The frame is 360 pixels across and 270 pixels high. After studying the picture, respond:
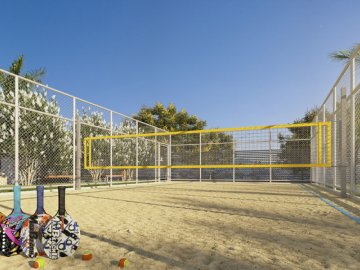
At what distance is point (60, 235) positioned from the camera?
2.36 m

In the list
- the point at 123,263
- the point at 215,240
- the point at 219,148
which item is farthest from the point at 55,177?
the point at 219,148

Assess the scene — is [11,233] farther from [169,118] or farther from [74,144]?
[169,118]

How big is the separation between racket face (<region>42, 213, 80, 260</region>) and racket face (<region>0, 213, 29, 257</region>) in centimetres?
26

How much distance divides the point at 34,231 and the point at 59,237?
0.19 metres

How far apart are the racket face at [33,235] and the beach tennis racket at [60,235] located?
0.17ft

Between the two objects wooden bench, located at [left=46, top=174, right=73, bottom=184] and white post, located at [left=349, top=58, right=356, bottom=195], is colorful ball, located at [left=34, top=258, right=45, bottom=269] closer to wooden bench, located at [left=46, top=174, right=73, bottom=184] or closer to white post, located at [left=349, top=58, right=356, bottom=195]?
white post, located at [left=349, top=58, right=356, bottom=195]

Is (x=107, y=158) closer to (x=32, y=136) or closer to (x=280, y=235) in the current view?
(x=32, y=136)

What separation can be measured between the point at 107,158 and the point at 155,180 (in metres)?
4.78

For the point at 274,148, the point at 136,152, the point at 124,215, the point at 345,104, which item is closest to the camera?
the point at 124,215

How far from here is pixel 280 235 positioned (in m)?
3.19

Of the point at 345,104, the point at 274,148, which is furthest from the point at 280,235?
the point at 274,148

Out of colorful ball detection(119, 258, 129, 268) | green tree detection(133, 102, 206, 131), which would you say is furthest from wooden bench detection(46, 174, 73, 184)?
green tree detection(133, 102, 206, 131)

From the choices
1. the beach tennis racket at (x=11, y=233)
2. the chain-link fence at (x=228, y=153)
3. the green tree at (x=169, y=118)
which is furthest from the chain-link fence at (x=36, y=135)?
the green tree at (x=169, y=118)

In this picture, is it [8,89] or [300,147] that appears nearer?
[8,89]
